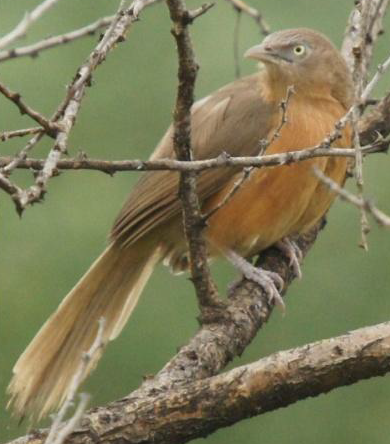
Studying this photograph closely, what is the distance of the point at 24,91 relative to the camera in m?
9.84

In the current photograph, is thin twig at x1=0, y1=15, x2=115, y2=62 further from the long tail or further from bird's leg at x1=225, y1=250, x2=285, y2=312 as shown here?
bird's leg at x1=225, y1=250, x2=285, y2=312

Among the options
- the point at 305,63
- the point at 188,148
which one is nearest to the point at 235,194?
Result: the point at 305,63

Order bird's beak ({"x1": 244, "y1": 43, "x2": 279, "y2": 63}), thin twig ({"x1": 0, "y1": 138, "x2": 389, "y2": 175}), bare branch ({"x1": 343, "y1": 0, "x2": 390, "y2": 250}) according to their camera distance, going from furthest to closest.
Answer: bird's beak ({"x1": 244, "y1": 43, "x2": 279, "y2": 63}) < bare branch ({"x1": 343, "y1": 0, "x2": 390, "y2": 250}) < thin twig ({"x1": 0, "y1": 138, "x2": 389, "y2": 175})

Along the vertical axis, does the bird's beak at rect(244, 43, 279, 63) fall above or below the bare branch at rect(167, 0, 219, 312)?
above

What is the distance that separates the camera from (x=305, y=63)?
7.16m

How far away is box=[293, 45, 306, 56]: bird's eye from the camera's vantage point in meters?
7.16

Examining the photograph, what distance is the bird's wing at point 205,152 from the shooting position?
6820 millimetres

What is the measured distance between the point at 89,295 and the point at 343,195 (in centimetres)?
308

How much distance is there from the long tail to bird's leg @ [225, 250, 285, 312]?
422 mm

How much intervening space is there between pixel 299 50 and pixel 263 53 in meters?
0.26

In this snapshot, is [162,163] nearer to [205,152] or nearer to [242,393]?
[242,393]

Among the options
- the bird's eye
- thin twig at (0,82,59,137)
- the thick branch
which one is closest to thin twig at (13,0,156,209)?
thin twig at (0,82,59,137)

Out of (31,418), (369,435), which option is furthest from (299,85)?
(369,435)

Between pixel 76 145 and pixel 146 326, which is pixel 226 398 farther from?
pixel 76 145
